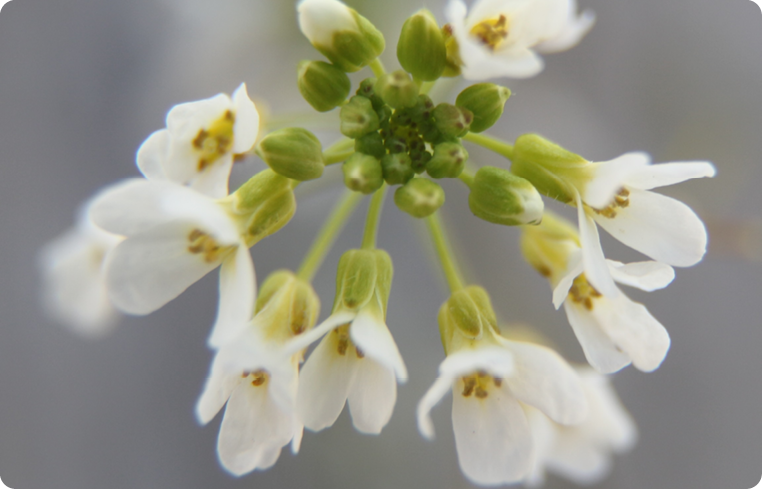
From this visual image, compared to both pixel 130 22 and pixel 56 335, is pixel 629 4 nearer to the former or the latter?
pixel 130 22

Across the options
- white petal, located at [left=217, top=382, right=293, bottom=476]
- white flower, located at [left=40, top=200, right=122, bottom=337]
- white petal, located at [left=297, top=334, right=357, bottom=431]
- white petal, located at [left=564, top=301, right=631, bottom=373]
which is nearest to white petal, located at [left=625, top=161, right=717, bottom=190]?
white petal, located at [left=564, top=301, right=631, bottom=373]

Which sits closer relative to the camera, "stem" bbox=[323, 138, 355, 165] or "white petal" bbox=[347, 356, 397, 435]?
"white petal" bbox=[347, 356, 397, 435]

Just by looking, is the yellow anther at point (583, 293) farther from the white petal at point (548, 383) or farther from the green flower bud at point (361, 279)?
the green flower bud at point (361, 279)

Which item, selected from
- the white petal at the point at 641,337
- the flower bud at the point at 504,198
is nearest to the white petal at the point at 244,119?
the flower bud at the point at 504,198

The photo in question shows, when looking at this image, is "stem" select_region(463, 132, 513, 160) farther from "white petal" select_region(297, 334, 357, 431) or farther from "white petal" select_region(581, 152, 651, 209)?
"white petal" select_region(297, 334, 357, 431)

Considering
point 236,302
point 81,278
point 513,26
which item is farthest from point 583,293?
point 81,278

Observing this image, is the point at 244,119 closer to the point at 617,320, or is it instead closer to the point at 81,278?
the point at 617,320
